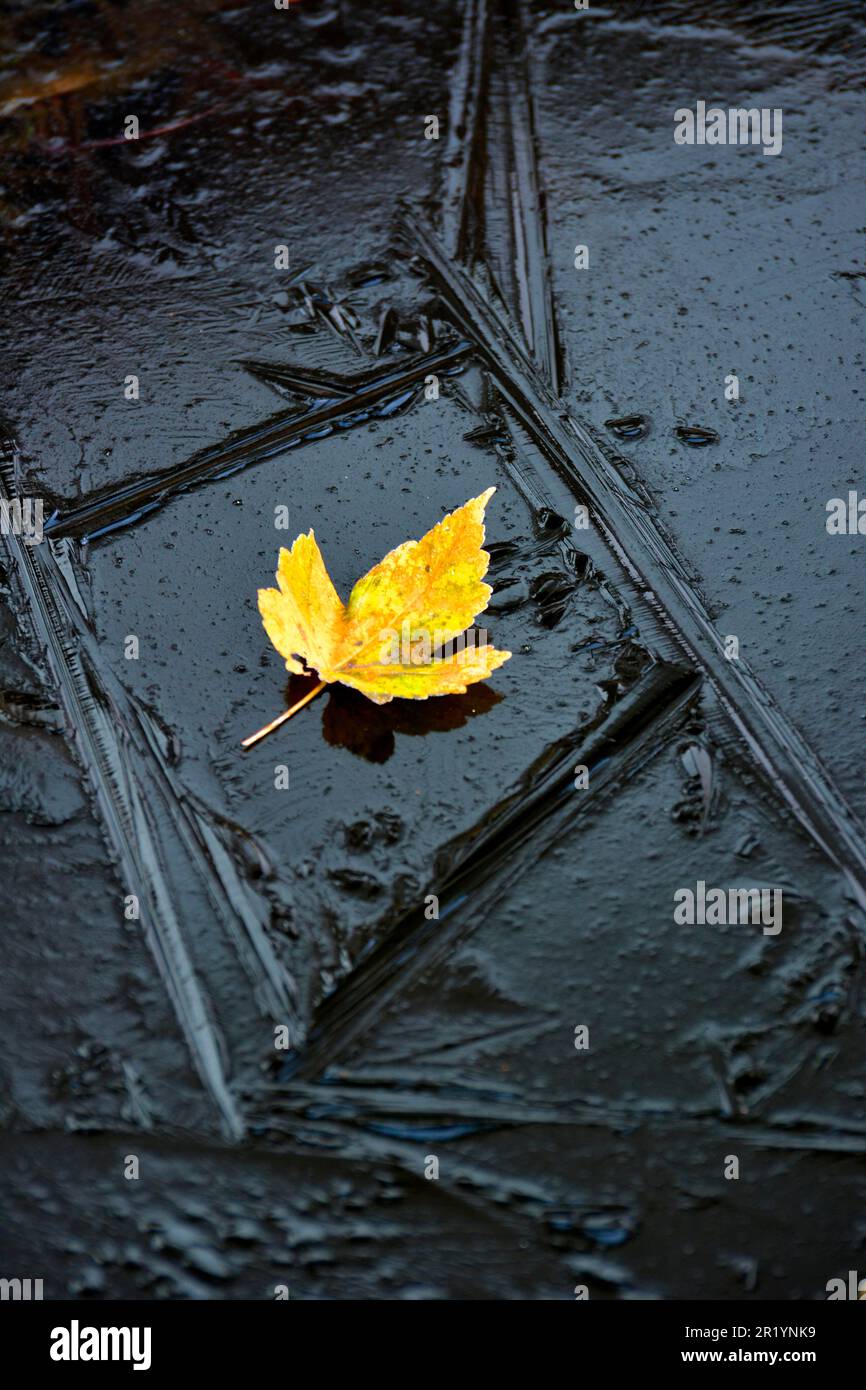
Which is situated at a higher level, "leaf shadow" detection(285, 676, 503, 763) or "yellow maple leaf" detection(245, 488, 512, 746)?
"yellow maple leaf" detection(245, 488, 512, 746)

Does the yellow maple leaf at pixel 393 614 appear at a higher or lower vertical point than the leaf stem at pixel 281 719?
higher

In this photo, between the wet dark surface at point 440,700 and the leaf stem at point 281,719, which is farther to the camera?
the leaf stem at point 281,719

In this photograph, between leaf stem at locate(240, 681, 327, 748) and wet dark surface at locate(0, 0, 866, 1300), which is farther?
leaf stem at locate(240, 681, 327, 748)

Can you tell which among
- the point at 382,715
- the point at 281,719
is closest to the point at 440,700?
the point at 382,715

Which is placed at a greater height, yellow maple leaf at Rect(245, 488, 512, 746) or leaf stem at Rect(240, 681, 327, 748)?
yellow maple leaf at Rect(245, 488, 512, 746)

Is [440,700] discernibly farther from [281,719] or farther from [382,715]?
[281,719]
